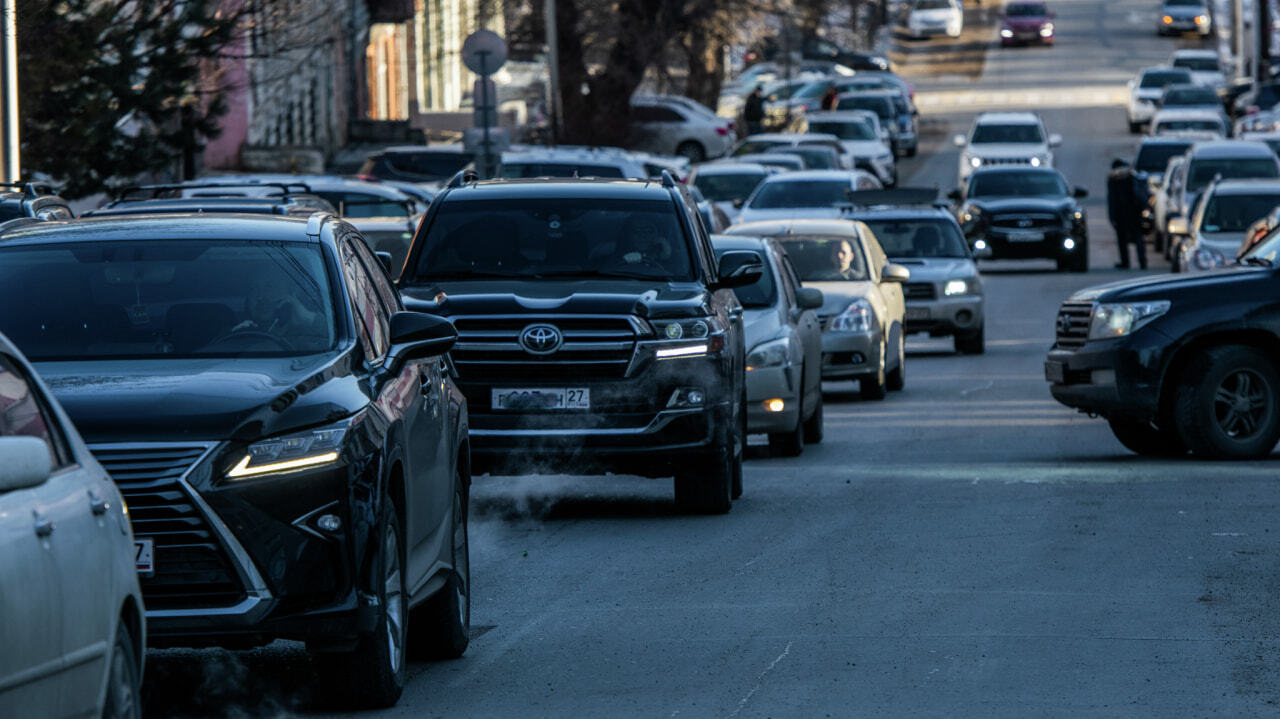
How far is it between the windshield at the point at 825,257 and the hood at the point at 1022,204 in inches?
613

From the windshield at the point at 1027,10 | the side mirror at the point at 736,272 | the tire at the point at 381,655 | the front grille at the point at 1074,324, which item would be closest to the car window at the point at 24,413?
the tire at the point at 381,655

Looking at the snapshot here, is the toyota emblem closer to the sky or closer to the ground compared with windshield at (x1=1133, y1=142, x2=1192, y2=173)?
closer to the ground

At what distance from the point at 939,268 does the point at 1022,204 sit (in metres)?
11.5

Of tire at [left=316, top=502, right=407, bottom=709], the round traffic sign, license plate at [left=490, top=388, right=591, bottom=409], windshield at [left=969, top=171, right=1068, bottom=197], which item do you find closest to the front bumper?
license plate at [left=490, top=388, right=591, bottom=409]

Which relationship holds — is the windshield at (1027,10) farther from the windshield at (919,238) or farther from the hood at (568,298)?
the hood at (568,298)

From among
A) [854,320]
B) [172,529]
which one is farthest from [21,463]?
[854,320]

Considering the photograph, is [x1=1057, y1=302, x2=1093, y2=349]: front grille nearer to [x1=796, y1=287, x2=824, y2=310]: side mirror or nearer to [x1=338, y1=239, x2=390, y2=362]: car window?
[x1=796, y1=287, x2=824, y2=310]: side mirror

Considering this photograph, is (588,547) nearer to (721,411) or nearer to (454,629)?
(721,411)

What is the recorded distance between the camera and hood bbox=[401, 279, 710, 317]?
12906mm

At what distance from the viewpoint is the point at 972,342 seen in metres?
27.2

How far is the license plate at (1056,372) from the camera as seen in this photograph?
16781 millimetres

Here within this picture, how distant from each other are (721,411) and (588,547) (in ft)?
4.32

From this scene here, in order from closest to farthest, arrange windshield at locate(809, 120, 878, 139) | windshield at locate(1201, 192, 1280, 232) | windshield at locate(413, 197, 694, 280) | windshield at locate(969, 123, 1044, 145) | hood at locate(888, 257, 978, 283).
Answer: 1. windshield at locate(413, 197, 694, 280)
2. hood at locate(888, 257, 978, 283)
3. windshield at locate(1201, 192, 1280, 232)
4. windshield at locate(969, 123, 1044, 145)
5. windshield at locate(809, 120, 878, 139)

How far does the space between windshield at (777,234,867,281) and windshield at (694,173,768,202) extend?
52.4ft
